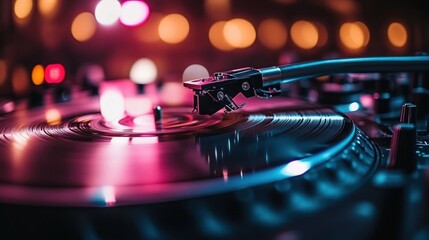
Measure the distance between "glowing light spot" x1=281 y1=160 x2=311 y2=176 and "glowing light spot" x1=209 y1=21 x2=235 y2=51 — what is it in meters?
1.03

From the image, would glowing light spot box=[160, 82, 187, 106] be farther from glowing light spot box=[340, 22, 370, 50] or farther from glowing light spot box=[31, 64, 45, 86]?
glowing light spot box=[340, 22, 370, 50]

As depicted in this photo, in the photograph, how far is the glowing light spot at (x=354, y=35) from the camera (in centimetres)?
136

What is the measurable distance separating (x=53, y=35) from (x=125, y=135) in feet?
2.38

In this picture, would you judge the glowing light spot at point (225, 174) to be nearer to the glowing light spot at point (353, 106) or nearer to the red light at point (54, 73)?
the glowing light spot at point (353, 106)

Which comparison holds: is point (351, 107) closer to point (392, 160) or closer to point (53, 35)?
point (392, 160)

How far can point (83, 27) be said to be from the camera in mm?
1363

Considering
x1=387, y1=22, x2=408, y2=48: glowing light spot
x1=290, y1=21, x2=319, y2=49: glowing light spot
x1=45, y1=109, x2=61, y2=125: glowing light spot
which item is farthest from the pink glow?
x1=387, y1=22, x2=408, y2=48: glowing light spot

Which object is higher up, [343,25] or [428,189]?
[343,25]

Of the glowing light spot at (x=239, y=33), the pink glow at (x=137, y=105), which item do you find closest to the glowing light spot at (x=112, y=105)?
the pink glow at (x=137, y=105)

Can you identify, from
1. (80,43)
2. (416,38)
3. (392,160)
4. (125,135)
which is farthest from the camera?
(80,43)

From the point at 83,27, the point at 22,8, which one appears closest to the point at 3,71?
the point at 22,8

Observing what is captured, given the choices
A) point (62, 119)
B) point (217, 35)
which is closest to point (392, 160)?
point (62, 119)

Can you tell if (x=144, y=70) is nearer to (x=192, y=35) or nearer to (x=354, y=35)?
(x=192, y=35)

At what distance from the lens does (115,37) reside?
1.42m
